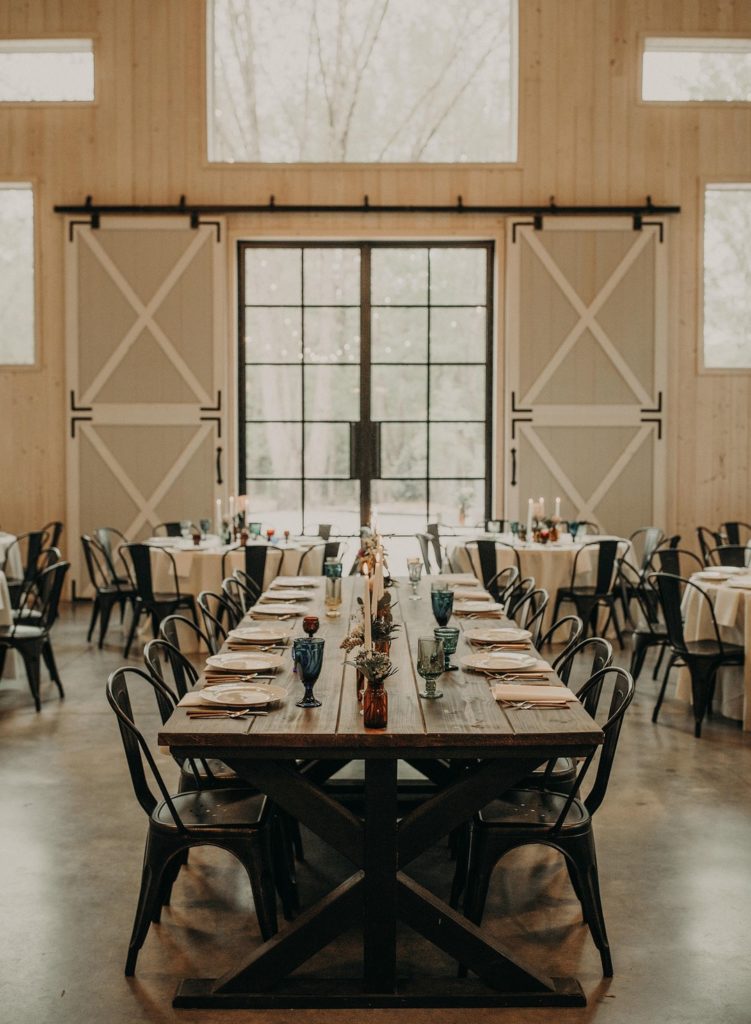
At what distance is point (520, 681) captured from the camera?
3.43 m

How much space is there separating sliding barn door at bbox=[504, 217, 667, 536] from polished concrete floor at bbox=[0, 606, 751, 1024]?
4.84m

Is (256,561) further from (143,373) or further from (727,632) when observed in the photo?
(143,373)

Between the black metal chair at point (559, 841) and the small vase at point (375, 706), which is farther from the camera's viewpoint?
the black metal chair at point (559, 841)

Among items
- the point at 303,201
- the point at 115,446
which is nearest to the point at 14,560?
the point at 115,446

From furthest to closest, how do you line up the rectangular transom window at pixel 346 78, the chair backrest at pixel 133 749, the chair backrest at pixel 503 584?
the rectangular transom window at pixel 346 78
the chair backrest at pixel 503 584
the chair backrest at pixel 133 749

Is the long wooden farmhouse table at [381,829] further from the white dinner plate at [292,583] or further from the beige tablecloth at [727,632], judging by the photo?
the beige tablecloth at [727,632]

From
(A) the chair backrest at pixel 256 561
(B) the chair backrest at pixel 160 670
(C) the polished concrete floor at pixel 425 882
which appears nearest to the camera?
(C) the polished concrete floor at pixel 425 882

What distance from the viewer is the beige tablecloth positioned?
562cm

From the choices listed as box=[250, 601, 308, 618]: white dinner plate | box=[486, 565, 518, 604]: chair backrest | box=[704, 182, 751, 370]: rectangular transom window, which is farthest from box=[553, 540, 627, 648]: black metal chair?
box=[704, 182, 751, 370]: rectangular transom window

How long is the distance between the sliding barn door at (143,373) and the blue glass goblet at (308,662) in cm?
683

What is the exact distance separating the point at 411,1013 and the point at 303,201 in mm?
8011

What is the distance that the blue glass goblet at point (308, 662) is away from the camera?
310 centimetres

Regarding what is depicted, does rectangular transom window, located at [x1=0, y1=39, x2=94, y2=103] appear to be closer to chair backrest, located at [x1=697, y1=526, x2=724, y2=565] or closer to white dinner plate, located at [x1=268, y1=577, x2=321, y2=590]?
white dinner plate, located at [x1=268, y1=577, x2=321, y2=590]

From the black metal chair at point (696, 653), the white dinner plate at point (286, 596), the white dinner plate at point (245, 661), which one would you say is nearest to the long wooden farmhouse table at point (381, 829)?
the white dinner plate at point (245, 661)
